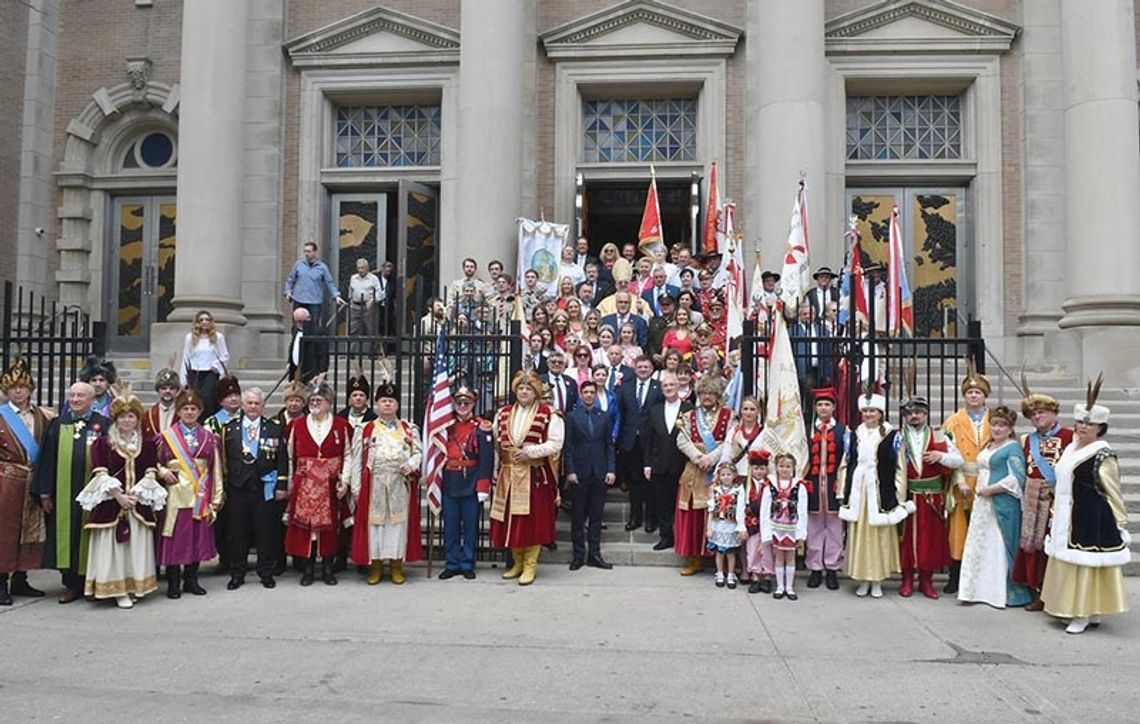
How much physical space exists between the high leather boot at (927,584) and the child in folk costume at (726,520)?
1.64 metres

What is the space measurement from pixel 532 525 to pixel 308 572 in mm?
2104

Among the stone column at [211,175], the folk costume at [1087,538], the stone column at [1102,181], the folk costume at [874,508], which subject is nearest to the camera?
the folk costume at [1087,538]

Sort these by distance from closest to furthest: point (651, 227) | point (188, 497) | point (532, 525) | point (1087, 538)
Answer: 1. point (1087, 538)
2. point (188, 497)
3. point (532, 525)
4. point (651, 227)

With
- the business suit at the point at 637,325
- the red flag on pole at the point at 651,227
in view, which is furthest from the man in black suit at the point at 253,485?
the red flag on pole at the point at 651,227

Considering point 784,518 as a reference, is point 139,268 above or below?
above

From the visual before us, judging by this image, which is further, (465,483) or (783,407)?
(465,483)

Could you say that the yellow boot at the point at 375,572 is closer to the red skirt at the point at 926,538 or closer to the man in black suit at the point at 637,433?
the man in black suit at the point at 637,433

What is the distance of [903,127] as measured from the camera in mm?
16406

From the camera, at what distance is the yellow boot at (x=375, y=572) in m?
8.66

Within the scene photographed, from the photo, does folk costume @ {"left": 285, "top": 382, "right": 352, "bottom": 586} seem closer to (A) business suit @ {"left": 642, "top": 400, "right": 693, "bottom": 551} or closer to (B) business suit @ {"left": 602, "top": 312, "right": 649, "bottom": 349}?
(A) business suit @ {"left": 642, "top": 400, "right": 693, "bottom": 551}

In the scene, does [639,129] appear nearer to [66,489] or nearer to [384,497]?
[384,497]

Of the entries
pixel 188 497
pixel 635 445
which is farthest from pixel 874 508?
pixel 188 497

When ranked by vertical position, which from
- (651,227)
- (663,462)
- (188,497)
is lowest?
(188,497)

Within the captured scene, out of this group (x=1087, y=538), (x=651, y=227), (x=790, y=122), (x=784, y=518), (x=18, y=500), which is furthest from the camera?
(x=790, y=122)
